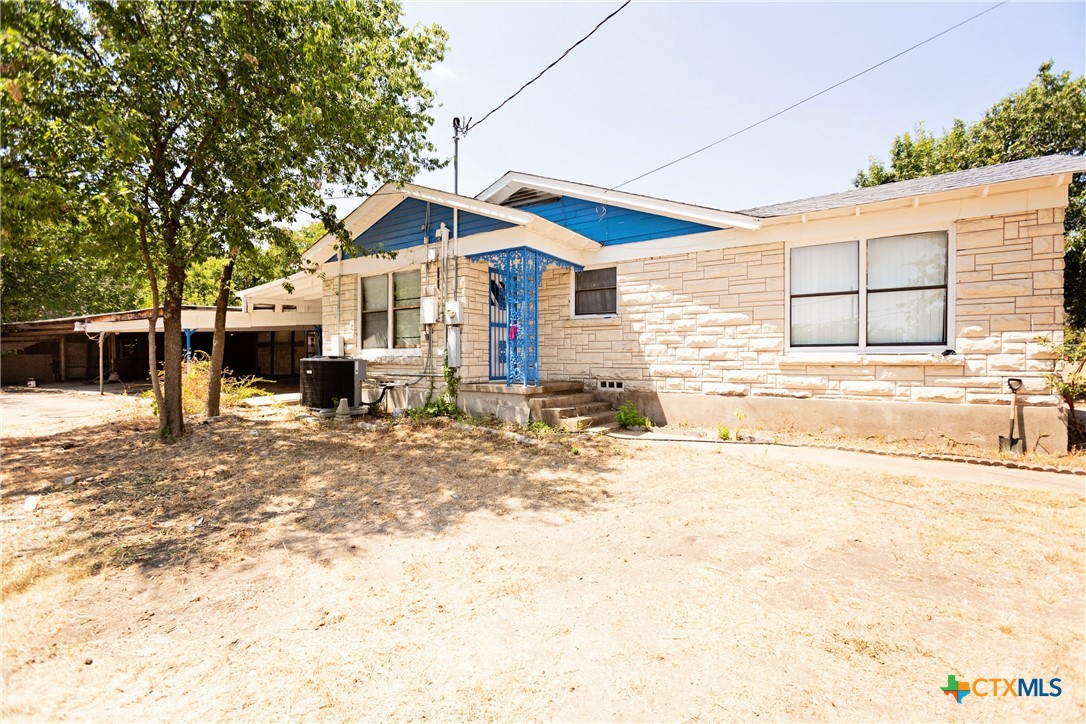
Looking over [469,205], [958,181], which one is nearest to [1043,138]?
[958,181]

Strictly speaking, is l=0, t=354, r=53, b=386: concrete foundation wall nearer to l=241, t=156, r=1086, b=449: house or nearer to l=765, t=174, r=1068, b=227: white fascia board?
l=241, t=156, r=1086, b=449: house

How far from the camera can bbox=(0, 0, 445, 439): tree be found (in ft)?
17.4

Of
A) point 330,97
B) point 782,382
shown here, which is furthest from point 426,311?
point 782,382

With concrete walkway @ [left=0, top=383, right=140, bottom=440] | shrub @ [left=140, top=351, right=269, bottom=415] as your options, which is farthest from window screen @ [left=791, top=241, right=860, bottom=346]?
concrete walkway @ [left=0, top=383, right=140, bottom=440]

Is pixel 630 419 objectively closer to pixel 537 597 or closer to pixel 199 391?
pixel 537 597

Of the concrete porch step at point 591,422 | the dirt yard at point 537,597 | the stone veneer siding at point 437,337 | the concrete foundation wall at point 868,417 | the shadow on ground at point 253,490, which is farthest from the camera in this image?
the stone veneer siding at point 437,337

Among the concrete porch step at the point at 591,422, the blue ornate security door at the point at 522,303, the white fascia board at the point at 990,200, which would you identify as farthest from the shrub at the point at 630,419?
the white fascia board at the point at 990,200

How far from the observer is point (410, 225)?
1034 centimetres

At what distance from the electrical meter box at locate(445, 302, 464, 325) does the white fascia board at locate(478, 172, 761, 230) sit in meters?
3.45

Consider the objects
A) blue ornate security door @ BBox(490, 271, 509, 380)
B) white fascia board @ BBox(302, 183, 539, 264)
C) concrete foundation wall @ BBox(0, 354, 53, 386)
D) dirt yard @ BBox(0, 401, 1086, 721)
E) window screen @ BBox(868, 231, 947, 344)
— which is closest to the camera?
dirt yard @ BBox(0, 401, 1086, 721)

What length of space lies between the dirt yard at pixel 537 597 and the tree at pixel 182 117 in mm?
3156

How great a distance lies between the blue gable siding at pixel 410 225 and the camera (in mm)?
9266

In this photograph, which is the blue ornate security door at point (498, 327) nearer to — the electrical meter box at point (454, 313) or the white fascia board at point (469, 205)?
the electrical meter box at point (454, 313)

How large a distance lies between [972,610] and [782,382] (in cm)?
560
